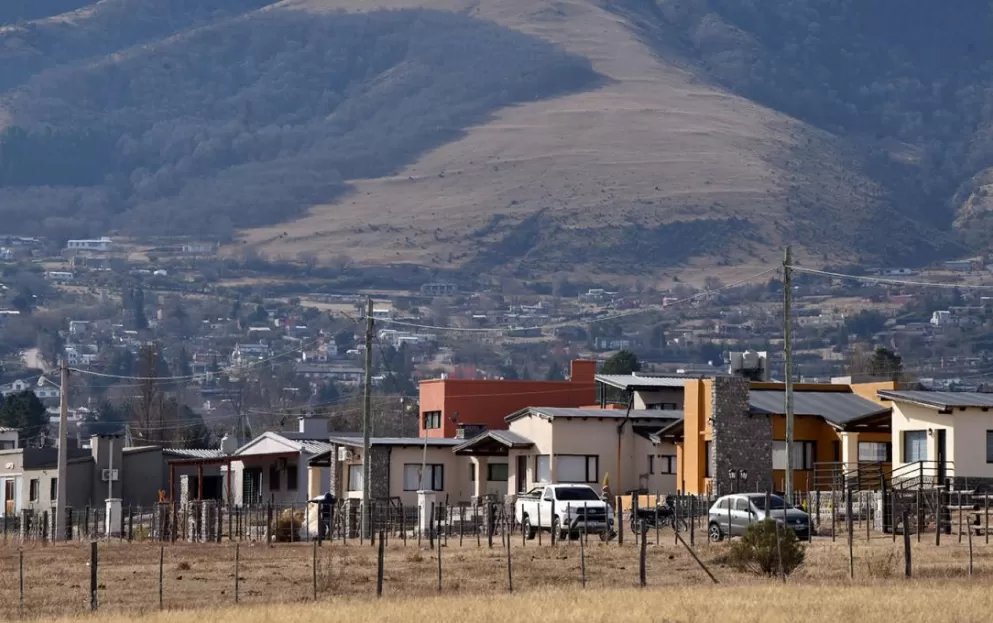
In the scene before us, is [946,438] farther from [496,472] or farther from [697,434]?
[496,472]

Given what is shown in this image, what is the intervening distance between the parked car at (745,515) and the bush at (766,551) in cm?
792

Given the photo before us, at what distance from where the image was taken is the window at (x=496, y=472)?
8938 cm

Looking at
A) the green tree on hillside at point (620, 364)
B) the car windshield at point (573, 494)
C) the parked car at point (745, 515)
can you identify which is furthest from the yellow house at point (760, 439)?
the green tree on hillside at point (620, 364)

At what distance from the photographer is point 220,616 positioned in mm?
38188

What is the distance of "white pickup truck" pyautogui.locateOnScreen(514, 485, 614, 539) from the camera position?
63.4 metres

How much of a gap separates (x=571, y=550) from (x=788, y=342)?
15.5 metres

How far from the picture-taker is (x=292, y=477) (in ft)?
325

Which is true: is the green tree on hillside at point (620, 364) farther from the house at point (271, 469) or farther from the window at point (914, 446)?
the window at point (914, 446)

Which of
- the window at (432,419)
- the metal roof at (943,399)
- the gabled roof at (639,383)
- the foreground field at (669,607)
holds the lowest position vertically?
the foreground field at (669,607)

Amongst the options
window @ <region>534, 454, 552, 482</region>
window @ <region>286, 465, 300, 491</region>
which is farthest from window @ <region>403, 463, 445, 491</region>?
window @ <region>286, 465, 300, 491</region>

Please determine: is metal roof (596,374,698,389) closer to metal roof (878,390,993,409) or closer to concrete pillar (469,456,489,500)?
concrete pillar (469,456,489,500)

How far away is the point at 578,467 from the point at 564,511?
20227 millimetres

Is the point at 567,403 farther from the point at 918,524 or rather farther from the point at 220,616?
the point at 220,616

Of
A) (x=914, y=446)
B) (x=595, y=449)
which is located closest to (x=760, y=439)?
(x=914, y=446)
